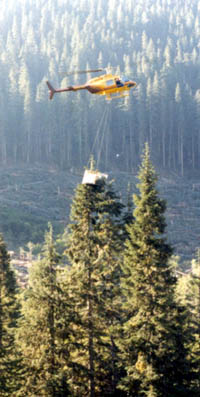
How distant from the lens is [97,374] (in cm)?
1927

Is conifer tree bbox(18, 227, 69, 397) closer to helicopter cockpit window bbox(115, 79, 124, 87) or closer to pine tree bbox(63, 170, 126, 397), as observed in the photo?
pine tree bbox(63, 170, 126, 397)

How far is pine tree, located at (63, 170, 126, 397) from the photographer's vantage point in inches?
707

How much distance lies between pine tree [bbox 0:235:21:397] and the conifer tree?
614 mm

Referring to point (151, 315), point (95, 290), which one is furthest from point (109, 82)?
point (151, 315)

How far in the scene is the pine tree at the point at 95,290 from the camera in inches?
707

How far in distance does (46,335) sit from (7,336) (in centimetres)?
261

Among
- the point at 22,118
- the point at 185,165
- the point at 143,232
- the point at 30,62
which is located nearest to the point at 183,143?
the point at 185,165

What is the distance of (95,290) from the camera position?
60.3 feet

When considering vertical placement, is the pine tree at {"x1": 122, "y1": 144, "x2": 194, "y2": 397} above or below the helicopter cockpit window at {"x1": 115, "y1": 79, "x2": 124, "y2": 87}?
below

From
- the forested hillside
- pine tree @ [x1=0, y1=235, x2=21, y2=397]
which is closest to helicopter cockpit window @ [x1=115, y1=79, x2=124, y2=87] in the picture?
pine tree @ [x1=0, y1=235, x2=21, y2=397]

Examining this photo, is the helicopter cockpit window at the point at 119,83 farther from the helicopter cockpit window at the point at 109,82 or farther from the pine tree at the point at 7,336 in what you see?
the pine tree at the point at 7,336

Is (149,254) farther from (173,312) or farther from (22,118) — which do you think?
(22,118)

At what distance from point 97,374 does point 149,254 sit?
17.8 ft

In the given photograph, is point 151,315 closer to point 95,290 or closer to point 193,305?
point 95,290
